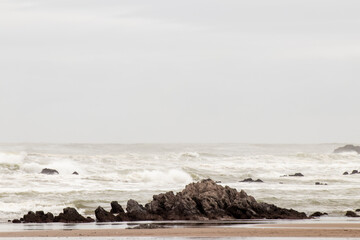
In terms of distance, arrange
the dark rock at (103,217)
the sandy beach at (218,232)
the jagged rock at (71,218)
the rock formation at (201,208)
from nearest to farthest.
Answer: the sandy beach at (218,232) → the jagged rock at (71,218) → the dark rock at (103,217) → the rock formation at (201,208)

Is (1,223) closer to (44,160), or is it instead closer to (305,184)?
(305,184)

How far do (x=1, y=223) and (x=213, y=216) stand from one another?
767cm

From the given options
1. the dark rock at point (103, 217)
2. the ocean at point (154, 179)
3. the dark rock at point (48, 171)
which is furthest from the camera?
the dark rock at point (48, 171)

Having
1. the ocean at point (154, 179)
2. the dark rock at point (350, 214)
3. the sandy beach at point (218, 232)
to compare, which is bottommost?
the sandy beach at point (218, 232)

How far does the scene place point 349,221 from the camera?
29.7 metres

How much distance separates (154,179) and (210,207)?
2081 cm

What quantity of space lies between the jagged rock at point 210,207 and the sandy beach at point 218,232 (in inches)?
189

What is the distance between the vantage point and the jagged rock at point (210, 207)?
3123 cm

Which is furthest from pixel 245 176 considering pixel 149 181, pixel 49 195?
pixel 49 195

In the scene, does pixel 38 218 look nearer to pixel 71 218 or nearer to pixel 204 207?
pixel 71 218

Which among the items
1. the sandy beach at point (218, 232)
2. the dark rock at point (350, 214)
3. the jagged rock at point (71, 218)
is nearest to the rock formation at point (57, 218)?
the jagged rock at point (71, 218)

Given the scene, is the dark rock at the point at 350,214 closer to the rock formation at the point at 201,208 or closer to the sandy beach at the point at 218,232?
the rock formation at the point at 201,208

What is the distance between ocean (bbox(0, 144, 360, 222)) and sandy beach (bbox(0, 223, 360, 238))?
21.6 ft

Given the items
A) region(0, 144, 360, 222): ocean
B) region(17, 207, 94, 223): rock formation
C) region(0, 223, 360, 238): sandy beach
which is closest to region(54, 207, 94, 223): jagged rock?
region(17, 207, 94, 223): rock formation
